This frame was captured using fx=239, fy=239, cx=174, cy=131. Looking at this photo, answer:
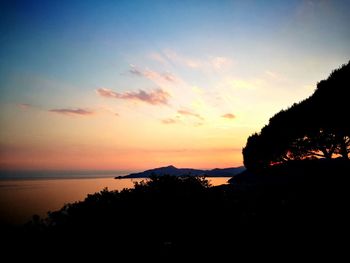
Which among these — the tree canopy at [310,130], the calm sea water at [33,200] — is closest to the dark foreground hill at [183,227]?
the calm sea water at [33,200]

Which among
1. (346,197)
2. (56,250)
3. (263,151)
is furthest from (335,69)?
(56,250)

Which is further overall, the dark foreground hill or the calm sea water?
the calm sea water

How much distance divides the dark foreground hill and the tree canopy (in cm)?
2049

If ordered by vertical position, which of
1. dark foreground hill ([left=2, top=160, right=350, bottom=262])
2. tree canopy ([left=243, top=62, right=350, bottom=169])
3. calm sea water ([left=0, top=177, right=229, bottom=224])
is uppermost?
tree canopy ([left=243, top=62, right=350, bottom=169])

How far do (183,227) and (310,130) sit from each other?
31.9 m

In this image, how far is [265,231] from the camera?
935cm

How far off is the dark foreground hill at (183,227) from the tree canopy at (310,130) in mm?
20493

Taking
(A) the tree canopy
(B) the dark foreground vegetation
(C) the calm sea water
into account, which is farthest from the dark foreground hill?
(A) the tree canopy

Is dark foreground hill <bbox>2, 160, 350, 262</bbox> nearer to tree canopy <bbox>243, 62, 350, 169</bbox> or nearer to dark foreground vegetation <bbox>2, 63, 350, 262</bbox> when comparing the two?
dark foreground vegetation <bbox>2, 63, 350, 262</bbox>

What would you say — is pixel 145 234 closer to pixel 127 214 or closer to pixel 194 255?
pixel 127 214

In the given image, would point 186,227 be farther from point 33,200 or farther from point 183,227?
point 33,200

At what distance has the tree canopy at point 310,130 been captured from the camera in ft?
93.0

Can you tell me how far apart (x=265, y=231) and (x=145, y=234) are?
4.67 m

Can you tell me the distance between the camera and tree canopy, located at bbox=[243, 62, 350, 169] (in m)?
28.4
